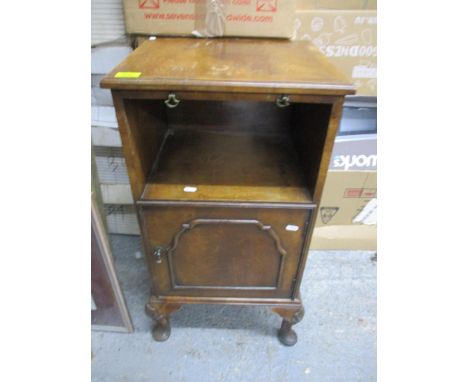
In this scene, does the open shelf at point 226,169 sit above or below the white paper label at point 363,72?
below

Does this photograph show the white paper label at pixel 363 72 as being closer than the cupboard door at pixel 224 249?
No

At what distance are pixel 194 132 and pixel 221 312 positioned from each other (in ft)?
2.27

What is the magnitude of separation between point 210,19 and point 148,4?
172mm

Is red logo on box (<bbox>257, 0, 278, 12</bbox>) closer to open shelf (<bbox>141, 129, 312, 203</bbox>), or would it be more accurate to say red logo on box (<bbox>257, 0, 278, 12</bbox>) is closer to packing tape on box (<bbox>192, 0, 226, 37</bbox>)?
packing tape on box (<bbox>192, 0, 226, 37</bbox>)

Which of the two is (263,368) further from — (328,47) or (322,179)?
(328,47)

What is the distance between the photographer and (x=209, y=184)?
0.80m

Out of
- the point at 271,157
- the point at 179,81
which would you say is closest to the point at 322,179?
the point at 271,157

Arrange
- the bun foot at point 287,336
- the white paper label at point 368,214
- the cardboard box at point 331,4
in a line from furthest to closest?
1. the white paper label at point 368,214
2. the bun foot at point 287,336
3. the cardboard box at point 331,4

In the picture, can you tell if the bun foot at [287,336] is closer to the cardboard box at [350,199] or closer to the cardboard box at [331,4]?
the cardboard box at [350,199]

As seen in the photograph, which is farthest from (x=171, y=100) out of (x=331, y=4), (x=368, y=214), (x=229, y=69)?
(x=368, y=214)

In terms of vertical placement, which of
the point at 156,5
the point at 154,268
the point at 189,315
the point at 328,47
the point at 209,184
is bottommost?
the point at 189,315

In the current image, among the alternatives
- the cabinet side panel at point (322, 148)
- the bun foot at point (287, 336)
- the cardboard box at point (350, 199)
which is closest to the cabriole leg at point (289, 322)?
the bun foot at point (287, 336)

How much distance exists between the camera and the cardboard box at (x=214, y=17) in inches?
33.7
